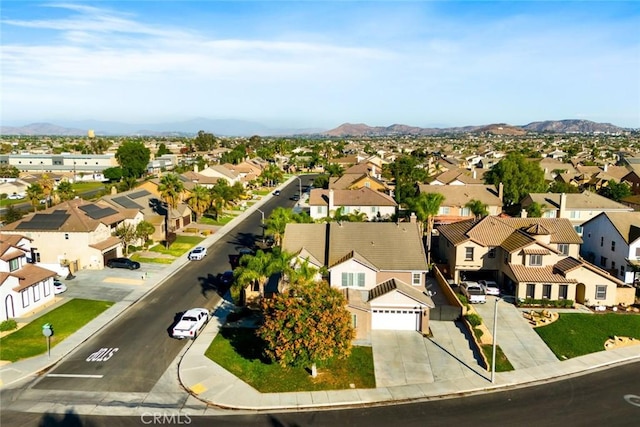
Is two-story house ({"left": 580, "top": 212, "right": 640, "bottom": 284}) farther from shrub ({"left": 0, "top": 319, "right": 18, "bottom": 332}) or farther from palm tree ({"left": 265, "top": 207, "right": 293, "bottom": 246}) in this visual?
shrub ({"left": 0, "top": 319, "right": 18, "bottom": 332})

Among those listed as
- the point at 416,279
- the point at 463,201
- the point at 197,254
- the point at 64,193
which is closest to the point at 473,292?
the point at 416,279

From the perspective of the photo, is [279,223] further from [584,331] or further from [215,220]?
[215,220]

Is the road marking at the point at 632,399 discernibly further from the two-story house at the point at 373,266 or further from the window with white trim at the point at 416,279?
the window with white trim at the point at 416,279

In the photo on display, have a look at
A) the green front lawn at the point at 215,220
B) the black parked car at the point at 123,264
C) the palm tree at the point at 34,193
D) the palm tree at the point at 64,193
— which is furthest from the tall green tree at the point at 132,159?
the black parked car at the point at 123,264

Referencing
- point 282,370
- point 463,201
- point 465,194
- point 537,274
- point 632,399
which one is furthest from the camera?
point 465,194

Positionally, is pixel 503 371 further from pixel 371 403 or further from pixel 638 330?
pixel 638 330

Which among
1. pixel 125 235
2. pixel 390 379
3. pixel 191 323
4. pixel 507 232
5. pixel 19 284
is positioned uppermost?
pixel 507 232
